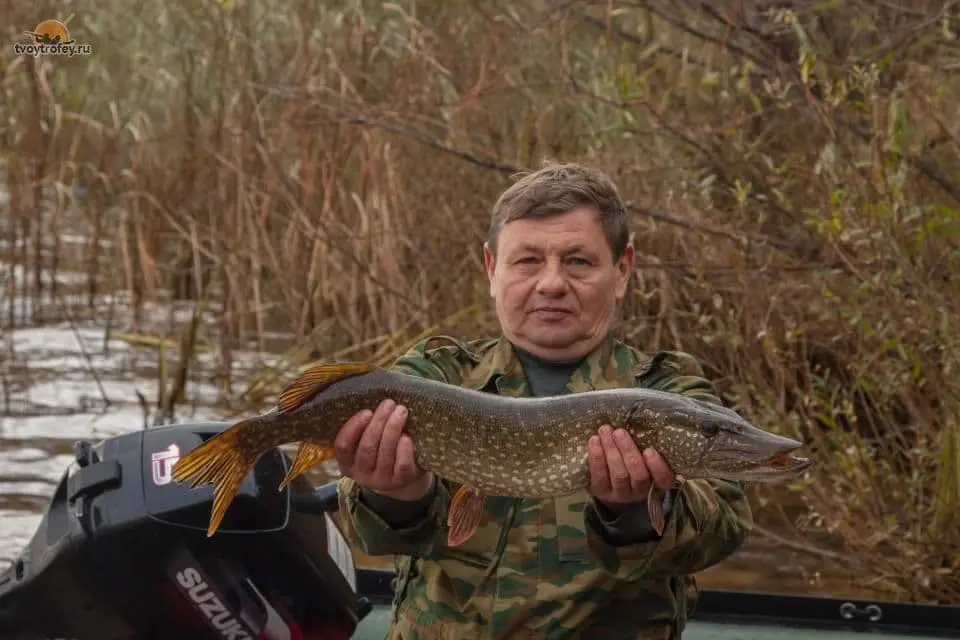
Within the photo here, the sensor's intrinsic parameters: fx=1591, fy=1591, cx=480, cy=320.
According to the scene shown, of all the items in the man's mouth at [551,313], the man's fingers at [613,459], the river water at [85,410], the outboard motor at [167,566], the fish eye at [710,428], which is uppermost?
the man's mouth at [551,313]

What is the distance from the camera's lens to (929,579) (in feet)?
14.8

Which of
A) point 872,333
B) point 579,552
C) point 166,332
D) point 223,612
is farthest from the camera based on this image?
point 166,332

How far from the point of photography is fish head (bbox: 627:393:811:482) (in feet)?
7.64

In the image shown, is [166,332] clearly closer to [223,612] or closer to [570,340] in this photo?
[223,612]

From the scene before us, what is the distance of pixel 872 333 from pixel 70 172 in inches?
193

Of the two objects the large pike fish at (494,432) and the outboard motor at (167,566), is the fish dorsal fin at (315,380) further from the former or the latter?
the outboard motor at (167,566)

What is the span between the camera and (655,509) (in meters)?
2.37

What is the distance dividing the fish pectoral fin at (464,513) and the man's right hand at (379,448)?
2.9 inches

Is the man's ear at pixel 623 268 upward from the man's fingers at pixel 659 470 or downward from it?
upward

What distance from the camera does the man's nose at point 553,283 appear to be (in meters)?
2.59

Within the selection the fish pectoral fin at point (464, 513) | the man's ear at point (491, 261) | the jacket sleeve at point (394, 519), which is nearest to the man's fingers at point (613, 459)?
the fish pectoral fin at point (464, 513)

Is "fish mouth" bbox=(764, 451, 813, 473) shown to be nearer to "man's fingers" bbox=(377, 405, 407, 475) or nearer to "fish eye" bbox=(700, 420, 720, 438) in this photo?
"fish eye" bbox=(700, 420, 720, 438)

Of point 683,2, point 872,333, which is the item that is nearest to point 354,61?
point 683,2

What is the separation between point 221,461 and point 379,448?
27 centimetres
